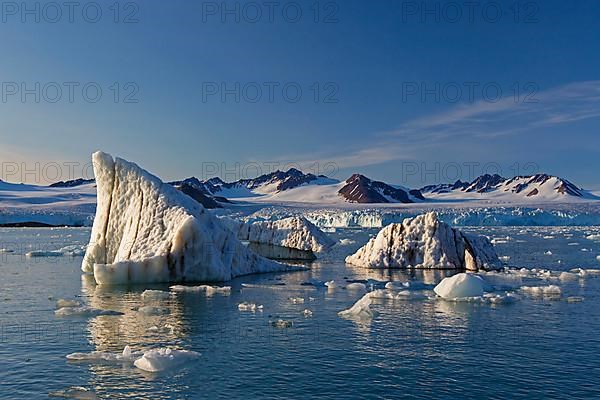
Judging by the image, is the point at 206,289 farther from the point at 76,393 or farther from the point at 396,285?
the point at 76,393

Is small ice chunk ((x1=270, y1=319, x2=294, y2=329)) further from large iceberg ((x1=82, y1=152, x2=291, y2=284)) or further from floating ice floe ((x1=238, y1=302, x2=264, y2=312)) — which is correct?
large iceberg ((x1=82, y1=152, x2=291, y2=284))

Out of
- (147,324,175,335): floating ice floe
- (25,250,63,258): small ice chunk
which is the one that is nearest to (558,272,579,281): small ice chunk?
(147,324,175,335): floating ice floe

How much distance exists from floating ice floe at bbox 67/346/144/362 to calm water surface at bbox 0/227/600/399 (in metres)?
0.17

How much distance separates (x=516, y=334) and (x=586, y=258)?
19.3 m

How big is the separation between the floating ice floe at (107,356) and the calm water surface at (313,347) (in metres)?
0.17

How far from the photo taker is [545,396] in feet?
23.5

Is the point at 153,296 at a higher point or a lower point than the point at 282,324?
higher

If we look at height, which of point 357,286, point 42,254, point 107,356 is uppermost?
point 42,254

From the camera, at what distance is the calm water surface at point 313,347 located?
292 inches

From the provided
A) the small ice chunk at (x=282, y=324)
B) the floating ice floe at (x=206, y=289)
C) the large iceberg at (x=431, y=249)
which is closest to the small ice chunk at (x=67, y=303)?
the floating ice floe at (x=206, y=289)

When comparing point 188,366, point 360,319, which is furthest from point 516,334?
point 188,366

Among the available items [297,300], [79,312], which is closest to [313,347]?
[297,300]

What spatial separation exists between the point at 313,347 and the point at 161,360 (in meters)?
2.61

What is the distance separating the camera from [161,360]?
8.11 meters
